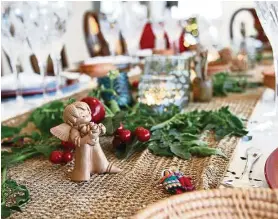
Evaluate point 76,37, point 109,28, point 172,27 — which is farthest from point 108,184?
point 76,37

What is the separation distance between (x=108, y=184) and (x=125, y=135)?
0.49ft

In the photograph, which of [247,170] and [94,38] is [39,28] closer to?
[247,170]

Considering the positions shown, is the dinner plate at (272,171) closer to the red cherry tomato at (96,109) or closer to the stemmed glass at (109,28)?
the red cherry tomato at (96,109)

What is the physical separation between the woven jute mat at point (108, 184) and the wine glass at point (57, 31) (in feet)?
1.92

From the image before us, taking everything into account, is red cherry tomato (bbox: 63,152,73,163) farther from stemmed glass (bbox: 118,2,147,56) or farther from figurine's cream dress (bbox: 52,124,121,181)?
stemmed glass (bbox: 118,2,147,56)

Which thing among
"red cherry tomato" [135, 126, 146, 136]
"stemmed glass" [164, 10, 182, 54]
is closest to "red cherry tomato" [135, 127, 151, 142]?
"red cherry tomato" [135, 126, 146, 136]

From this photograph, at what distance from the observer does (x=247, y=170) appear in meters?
0.67

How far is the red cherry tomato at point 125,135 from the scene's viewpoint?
2.50ft

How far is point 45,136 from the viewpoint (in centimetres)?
86

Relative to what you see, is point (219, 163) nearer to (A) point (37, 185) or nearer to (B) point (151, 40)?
(A) point (37, 185)

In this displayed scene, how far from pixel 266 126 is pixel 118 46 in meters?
1.81

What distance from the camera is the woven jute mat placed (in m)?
0.55

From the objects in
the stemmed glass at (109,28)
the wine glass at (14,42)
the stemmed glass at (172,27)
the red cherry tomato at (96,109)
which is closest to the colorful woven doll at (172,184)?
the red cherry tomato at (96,109)

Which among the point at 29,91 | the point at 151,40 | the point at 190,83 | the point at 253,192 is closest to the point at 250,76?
the point at 190,83
